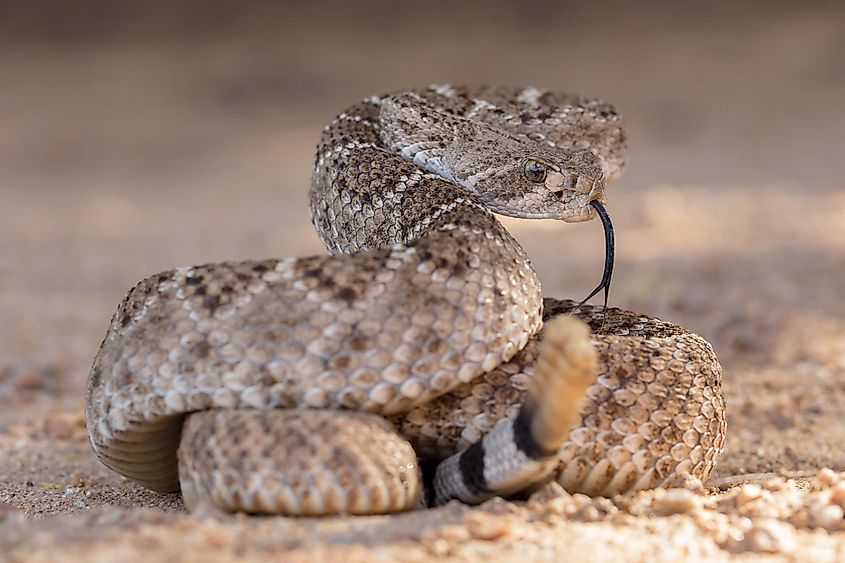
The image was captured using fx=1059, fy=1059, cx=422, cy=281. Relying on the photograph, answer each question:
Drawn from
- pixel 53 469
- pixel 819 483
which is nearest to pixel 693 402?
pixel 819 483

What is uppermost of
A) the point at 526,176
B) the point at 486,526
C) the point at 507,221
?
the point at 526,176

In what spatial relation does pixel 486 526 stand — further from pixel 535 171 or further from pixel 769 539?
pixel 535 171

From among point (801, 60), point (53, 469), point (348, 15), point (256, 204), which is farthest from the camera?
point (348, 15)


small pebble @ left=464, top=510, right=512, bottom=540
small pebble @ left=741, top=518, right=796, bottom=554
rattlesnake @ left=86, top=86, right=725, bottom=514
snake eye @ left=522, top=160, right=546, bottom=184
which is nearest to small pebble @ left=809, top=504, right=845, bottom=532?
small pebble @ left=741, top=518, right=796, bottom=554

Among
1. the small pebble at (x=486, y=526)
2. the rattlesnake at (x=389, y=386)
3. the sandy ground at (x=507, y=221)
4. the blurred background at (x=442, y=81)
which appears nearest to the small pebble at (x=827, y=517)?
the sandy ground at (x=507, y=221)

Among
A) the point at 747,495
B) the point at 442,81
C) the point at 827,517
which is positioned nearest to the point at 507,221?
the point at 442,81

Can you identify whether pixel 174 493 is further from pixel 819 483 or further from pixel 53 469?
pixel 819 483

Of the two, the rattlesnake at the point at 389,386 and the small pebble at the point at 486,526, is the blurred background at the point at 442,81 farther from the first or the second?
the small pebble at the point at 486,526
